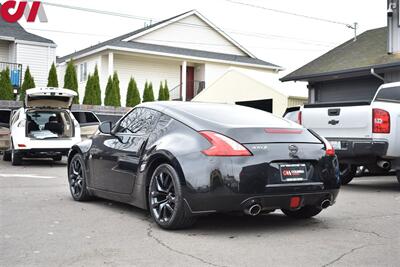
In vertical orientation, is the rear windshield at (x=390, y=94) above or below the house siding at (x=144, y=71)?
below

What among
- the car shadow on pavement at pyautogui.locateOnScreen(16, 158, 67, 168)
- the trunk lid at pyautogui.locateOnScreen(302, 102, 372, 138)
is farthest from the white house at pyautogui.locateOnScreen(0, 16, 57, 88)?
the trunk lid at pyautogui.locateOnScreen(302, 102, 372, 138)

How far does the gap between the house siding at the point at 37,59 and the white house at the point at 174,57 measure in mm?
3005

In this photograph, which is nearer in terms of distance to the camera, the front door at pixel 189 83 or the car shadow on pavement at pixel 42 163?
the car shadow on pavement at pixel 42 163

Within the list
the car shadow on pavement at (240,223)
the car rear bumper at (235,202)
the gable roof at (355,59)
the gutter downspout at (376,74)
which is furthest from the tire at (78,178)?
the gutter downspout at (376,74)

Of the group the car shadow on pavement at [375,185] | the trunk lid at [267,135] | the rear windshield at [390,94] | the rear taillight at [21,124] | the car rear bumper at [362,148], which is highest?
the rear windshield at [390,94]

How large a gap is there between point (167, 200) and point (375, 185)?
21.9 ft

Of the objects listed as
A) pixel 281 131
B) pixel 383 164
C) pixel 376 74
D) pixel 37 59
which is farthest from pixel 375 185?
pixel 37 59

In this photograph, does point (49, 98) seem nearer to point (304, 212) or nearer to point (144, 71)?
point (304, 212)

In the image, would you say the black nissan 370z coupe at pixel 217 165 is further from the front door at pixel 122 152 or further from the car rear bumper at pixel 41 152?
the car rear bumper at pixel 41 152

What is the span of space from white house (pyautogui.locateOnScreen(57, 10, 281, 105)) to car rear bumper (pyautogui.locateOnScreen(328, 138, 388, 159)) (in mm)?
21977

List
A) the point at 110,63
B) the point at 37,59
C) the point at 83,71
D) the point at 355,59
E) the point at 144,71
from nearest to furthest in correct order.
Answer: the point at 355,59
the point at 37,59
the point at 110,63
the point at 144,71
the point at 83,71

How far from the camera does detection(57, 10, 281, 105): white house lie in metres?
31.6

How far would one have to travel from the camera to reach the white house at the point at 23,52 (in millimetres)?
27453

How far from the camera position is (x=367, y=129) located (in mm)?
9445
